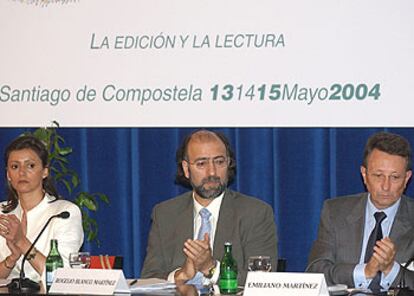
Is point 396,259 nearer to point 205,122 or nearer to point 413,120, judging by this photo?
point 413,120

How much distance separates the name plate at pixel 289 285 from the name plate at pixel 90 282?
544 mm

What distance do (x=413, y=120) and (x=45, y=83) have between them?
6.98 feet

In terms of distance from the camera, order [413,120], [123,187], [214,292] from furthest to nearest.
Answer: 1. [123,187]
2. [413,120]
3. [214,292]

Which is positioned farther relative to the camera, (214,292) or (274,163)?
(274,163)

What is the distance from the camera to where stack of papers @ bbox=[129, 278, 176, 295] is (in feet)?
12.9

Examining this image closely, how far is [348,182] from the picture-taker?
5578 millimetres

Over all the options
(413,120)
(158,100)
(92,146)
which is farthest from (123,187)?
(413,120)

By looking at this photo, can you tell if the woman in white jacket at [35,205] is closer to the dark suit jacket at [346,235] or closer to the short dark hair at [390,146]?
the dark suit jacket at [346,235]

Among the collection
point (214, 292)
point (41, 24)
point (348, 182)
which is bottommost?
point (214, 292)

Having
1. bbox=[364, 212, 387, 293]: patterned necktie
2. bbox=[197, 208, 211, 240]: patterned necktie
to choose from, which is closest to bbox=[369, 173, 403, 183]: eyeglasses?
bbox=[364, 212, 387, 293]: patterned necktie

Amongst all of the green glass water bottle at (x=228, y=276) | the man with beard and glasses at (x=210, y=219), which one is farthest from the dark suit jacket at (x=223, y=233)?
the green glass water bottle at (x=228, y=276)

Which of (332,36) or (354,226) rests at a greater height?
(332,36)

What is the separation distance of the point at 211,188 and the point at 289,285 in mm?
1149

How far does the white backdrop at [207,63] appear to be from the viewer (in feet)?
16.8
